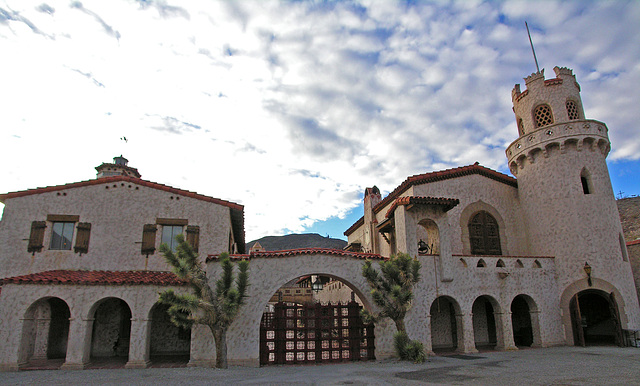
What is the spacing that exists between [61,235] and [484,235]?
21.3 meters

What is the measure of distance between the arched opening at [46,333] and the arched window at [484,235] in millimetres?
19749

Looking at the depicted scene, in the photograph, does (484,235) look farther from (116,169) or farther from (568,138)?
(116,169)

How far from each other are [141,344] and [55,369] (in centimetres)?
295

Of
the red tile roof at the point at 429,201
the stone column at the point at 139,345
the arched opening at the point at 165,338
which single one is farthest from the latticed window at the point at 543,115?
the stone column at the point at 139,345

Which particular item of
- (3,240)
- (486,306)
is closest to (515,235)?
(486,306)

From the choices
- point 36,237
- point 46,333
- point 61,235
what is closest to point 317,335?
point 46,333

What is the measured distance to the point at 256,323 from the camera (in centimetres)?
1509

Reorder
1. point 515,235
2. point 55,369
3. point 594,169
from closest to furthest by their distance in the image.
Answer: point 55,369, point 594,169, point 515,235

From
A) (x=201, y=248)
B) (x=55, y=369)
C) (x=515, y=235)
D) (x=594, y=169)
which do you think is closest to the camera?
(x=55, y=369)

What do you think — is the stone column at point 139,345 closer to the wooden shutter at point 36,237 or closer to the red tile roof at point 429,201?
the wooden shutter at point 36,237

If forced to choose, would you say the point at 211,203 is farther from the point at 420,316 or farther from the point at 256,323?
the point at 420,316

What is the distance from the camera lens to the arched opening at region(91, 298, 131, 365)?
16875 millimetres

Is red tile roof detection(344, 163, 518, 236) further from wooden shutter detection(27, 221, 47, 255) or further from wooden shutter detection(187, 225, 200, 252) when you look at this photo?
wooden shutter detection(27, 221, 47, 255)

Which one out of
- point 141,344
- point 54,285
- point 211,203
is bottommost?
point 141,344
